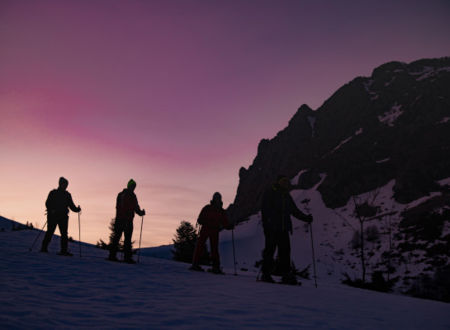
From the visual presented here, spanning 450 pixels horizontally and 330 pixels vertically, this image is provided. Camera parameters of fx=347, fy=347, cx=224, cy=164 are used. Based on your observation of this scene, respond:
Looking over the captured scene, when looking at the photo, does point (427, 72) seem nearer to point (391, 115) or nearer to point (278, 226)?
point (391, 115)

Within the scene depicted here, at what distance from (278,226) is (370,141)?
225 feet

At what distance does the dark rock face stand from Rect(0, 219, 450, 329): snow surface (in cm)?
3915

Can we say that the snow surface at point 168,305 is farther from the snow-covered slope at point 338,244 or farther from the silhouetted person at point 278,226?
the snow-covered slope at point 338,244

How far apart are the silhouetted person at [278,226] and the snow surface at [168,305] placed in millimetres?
983

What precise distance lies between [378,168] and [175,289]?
6258 centimetres

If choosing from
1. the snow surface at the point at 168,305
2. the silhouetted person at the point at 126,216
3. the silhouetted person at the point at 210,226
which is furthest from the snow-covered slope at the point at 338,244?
the snow surface at the point at 168,305

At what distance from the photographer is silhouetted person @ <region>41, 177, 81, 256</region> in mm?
10211

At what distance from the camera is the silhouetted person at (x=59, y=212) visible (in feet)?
33.5

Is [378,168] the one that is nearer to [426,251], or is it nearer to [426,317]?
[426,251]

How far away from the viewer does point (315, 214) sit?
56.7 m

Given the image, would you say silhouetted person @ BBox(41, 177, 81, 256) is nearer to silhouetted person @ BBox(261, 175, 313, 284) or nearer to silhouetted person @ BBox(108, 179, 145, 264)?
silhouetted person @ BBox(108, 179, 145, 264)

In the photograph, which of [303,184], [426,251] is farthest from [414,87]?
[426,251]

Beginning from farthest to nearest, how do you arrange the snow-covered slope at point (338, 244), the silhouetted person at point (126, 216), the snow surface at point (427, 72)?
the snow surface at point (427, 72)
the snow-covered slope at point (338, 244)
the silhouetted person at point (126, 216)

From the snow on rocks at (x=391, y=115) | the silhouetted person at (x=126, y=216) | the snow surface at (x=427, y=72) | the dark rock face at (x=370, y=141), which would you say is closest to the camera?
the silhouetted person at (x=126, y=216)
